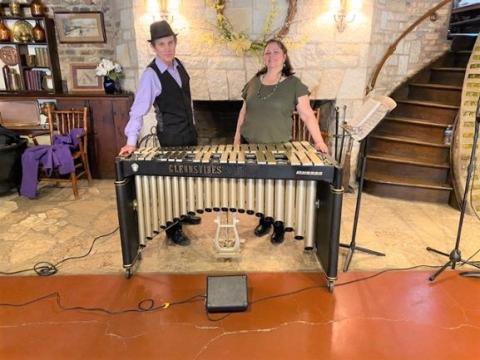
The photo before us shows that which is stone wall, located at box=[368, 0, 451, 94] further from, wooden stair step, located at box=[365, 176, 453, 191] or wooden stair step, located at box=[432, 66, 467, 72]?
wooden stair step, located at box=[365, 176, 453, 191]

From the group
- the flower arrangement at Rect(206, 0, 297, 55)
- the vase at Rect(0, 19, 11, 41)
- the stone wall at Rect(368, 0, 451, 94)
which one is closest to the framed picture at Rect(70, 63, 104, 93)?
the vase at Rect(0, 19, 11, 41)

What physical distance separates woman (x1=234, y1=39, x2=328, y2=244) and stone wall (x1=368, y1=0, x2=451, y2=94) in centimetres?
191

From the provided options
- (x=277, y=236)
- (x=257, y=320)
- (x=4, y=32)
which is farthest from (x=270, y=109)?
(x=4, y=32)

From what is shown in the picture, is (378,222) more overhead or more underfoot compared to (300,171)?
more underfoot

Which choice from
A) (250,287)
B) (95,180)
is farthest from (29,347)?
(95,180)

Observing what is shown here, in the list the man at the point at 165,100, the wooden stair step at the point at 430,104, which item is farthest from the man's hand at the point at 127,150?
the wooden stair step at the point at 430,104

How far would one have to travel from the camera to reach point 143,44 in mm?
3711

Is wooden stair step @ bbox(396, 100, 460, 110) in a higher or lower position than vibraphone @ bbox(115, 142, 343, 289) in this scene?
higher

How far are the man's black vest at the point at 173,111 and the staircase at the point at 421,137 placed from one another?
2.10m

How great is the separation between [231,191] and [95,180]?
2610mm

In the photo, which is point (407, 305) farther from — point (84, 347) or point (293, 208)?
point (84, 347)

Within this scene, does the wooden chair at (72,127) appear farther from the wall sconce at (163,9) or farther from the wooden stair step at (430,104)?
the wooden stair step at (430,104)

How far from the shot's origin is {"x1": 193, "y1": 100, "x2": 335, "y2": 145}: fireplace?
14.3ft

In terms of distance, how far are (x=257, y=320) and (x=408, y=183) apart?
95.3 inches
